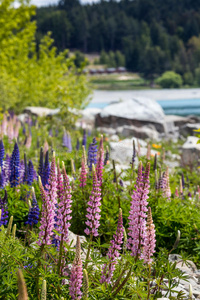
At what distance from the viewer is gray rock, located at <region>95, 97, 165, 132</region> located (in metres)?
21.7

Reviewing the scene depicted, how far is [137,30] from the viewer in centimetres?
14625

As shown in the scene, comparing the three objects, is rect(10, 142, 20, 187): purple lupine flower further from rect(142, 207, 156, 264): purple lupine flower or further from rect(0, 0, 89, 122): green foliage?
rect(0, 0, 89, 122): green foliage

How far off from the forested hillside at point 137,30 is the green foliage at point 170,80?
4527mm

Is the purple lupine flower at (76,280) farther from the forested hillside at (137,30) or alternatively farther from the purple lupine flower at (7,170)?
the forested hillside at (137,30)

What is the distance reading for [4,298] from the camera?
2896 mm

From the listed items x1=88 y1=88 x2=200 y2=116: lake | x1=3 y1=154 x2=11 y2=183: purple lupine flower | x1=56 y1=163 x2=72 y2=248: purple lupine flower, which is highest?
x1=56 y1=163 x2=72 y2=248: purple lupine flower

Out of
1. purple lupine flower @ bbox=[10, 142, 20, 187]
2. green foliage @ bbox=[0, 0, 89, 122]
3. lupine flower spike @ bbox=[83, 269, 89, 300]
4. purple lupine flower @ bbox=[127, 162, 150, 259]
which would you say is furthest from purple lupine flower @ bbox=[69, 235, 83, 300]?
green foliage @ bbox=[0, 0, 89, 122]

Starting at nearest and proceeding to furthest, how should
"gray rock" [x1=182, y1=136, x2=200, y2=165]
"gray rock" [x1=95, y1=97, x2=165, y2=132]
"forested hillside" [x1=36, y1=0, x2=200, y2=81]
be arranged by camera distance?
1. "gray rock" [x1=182, y1=136, x2=200, y2=165]
2. "gray rock" [x1=95, y1=97, x2=165, y2=132]
3. "forested hillside" [x1=36, y1=0, x2=200, y2=81]

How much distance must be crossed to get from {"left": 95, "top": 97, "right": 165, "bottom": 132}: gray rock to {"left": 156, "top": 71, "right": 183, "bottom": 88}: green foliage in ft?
268

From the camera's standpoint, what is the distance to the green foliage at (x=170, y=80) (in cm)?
10131

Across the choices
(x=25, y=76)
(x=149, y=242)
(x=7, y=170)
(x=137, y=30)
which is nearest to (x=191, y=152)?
(x=7, y=170)

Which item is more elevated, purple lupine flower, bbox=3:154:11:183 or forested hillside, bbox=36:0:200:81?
forested hillside, bbox=36:0:200:81

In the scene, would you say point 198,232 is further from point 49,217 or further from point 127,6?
point 127,6

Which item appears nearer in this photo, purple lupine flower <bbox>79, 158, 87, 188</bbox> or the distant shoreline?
purple lupine flower <bbox>79, 158, 87, 188</bbox>
